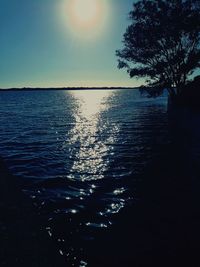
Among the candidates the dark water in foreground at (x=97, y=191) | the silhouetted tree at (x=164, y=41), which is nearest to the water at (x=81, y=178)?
the dark water in foreground at (x=97, y=191)

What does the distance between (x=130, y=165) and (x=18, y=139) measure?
1490 cm

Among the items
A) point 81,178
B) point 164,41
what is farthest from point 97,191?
point 164,41

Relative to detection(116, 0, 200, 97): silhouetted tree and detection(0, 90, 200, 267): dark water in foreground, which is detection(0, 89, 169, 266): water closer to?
detection(0, 90, 200, 267): dark water in foreground

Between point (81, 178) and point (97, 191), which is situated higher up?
point (97, 191)

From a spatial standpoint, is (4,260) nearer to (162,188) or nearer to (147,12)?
(162,188)

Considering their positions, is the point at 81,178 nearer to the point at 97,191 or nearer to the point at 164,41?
the point at 97,191

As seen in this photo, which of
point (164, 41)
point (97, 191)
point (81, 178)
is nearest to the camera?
point (97, 191)

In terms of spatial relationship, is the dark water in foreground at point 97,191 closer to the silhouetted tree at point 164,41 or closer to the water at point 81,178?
the water at point 81,178

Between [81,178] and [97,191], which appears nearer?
[97,191]

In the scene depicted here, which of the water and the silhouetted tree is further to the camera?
the silhouetted tree

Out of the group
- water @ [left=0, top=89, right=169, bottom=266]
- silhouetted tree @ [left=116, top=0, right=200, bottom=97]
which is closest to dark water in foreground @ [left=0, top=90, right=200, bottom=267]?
water @ [left=0, top=89, right=169, bottom=266]

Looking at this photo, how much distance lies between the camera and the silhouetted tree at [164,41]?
36.7m

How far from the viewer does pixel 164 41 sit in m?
38.5

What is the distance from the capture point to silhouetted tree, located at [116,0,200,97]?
36656 millimetres
